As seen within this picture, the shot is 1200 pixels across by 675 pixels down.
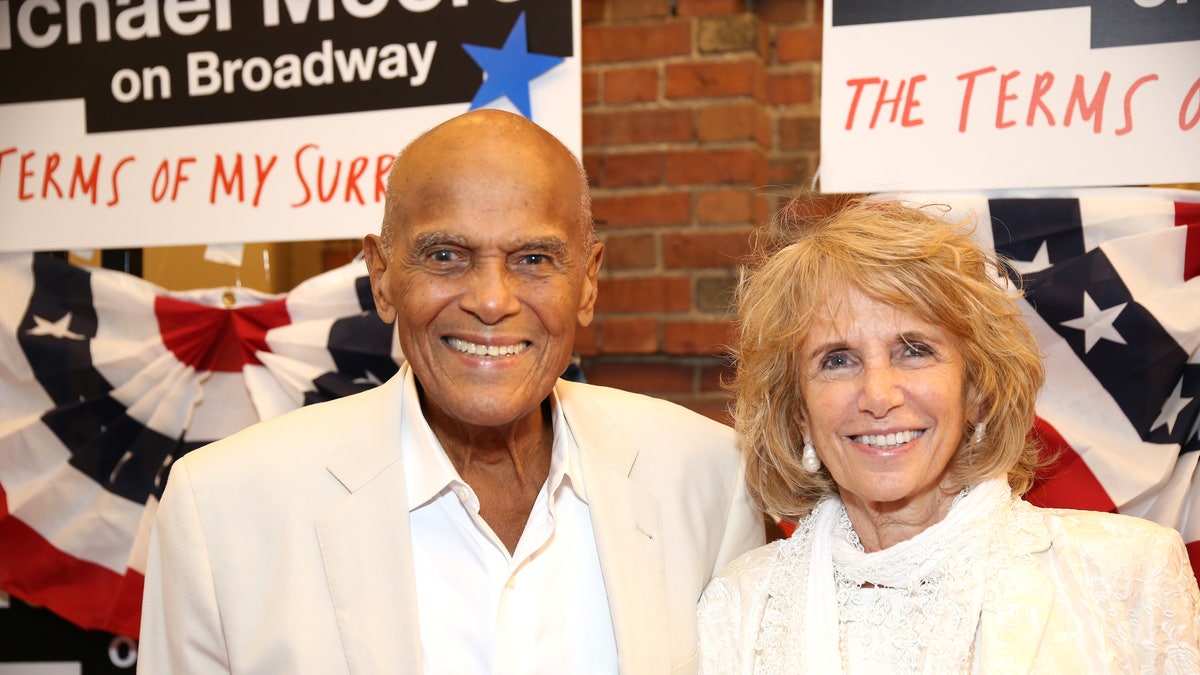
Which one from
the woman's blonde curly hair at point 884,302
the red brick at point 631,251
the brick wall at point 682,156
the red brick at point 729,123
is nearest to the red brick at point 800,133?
the brick wall at point 682,156

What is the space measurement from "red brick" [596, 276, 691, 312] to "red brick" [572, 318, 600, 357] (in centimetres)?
6

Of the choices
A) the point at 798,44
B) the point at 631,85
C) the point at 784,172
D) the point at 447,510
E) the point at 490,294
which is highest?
the point at 798,44

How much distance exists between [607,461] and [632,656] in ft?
1.10

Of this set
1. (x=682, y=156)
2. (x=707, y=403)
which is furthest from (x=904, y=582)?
(x=682, y=156)

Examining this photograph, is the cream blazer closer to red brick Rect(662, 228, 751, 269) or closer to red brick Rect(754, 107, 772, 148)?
red brick Rect(662, 228, 751, 269)

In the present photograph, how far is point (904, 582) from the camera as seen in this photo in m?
1.76

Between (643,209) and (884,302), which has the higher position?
(643,209)

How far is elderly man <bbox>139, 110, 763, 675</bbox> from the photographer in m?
1.70

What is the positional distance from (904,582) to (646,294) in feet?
4.67

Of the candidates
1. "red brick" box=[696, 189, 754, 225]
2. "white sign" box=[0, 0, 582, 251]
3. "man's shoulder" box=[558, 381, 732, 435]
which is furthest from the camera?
"red brick" box=[696, 189, 754, 225]

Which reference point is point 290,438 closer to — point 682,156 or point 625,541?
Result: point 625,541

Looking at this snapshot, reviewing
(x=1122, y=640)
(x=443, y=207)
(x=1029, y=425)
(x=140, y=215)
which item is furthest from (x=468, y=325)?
(x=140, y=215)

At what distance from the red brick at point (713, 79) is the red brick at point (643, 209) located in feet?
0.89

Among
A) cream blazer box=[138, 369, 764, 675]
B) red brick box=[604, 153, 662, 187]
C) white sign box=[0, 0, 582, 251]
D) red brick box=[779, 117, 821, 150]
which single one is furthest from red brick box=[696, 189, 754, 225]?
cream blazer box=[138, 369, 764, 675]
